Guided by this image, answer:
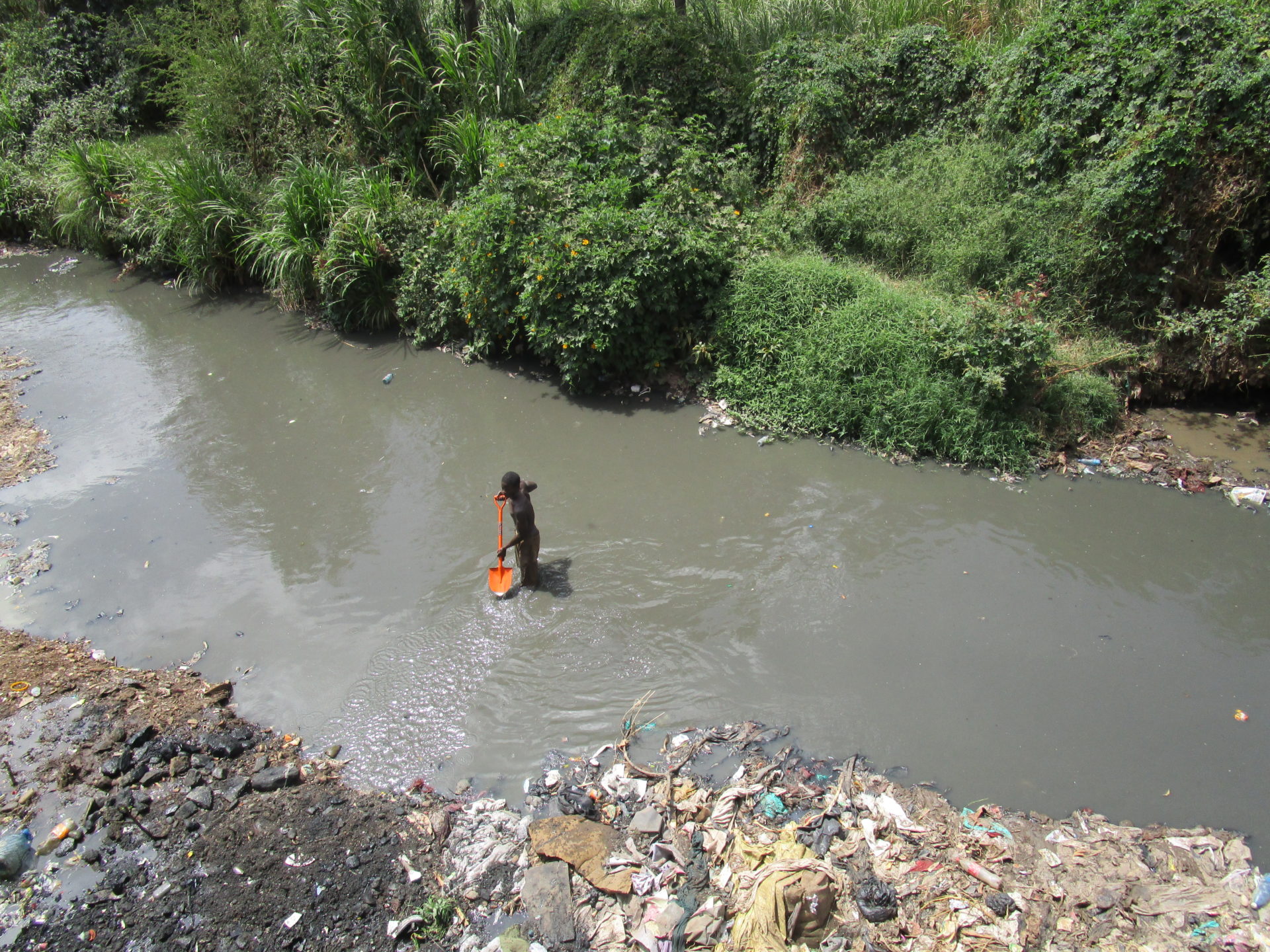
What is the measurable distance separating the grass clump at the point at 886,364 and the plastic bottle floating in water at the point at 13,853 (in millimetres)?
6247

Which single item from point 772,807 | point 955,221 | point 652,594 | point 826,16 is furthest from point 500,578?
point 826,16

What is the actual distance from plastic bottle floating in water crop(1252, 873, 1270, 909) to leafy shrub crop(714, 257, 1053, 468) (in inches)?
153

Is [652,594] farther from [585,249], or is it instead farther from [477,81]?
[477,81]

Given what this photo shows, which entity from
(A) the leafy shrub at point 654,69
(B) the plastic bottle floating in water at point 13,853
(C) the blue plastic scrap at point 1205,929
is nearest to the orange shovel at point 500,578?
(B) the plastic bottle floating in water at point 13,853

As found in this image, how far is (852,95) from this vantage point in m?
9.67

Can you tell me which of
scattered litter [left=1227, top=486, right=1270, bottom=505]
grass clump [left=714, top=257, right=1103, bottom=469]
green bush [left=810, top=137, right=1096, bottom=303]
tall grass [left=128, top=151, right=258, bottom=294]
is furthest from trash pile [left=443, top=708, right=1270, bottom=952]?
tall grass [left=128, top=151, right=258, bottom=294]

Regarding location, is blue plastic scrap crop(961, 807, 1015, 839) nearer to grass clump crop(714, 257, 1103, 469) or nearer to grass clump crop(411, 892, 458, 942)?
grass clump crop(411, 892, 458, 942)

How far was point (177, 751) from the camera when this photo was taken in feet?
15.4

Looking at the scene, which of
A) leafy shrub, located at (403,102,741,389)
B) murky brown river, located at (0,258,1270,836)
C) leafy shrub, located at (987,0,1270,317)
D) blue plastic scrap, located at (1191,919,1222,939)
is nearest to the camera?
blue plastic scrap, located at (1191,919,1222,939)

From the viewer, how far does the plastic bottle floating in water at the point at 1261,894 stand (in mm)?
3725

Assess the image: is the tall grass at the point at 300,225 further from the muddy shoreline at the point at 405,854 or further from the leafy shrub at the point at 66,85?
the leafy shrub at the point at 66,85

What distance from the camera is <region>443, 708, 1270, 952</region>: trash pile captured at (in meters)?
3.63

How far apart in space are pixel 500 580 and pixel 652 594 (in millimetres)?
1147

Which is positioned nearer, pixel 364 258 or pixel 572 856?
pixel 572 856
